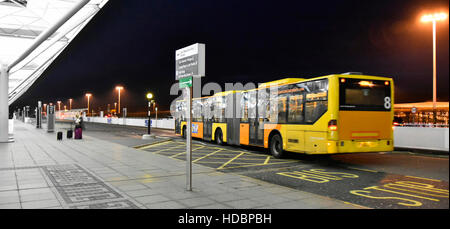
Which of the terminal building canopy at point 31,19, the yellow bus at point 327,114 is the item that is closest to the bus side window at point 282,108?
the yellow bus at point 327,114

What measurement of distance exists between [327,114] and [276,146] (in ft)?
11.3

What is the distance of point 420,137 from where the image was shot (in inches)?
599

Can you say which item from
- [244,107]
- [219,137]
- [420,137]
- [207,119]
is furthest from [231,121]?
[420,137]

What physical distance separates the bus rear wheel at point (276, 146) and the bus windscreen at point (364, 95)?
331 centimetres

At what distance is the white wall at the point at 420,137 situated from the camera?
47.6ft

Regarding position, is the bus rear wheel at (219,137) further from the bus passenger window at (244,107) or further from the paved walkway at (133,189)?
the paved walkway at (133,189)

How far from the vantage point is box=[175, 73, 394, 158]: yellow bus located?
10.3 m

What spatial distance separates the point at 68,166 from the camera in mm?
9734

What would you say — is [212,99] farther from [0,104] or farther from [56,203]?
[56,203]

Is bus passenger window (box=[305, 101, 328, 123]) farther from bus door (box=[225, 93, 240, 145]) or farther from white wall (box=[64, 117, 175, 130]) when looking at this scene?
white wall (box=[64, 117, 175, 130])

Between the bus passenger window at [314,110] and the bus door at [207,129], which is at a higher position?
the bus passenger window at [314,110]

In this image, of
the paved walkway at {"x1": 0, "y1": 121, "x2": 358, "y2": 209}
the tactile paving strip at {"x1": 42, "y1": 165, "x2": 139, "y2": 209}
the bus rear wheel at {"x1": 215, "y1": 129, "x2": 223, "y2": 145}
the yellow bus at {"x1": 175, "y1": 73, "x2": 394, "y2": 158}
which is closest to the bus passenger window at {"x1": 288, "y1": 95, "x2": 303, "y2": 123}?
the yellow bus at {"x1": 175, "y1": 73, "x2": 394, "y2": 158}

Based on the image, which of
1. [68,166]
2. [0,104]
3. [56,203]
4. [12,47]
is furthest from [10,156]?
[12,47]
